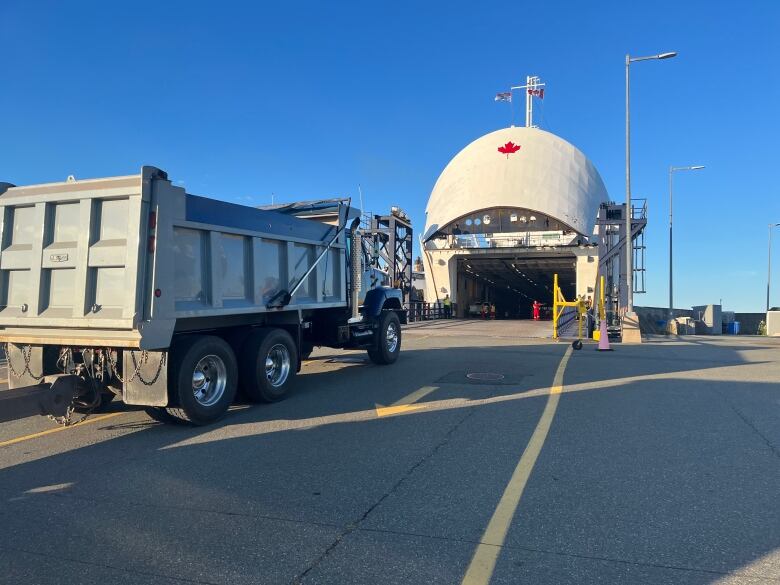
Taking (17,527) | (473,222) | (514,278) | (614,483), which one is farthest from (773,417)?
(514,278)

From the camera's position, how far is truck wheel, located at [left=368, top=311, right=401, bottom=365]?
11463 mm

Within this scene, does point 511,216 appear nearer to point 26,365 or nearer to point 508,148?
point 508,148

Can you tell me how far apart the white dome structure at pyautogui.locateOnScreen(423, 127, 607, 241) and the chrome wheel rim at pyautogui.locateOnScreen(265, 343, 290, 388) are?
123 feet

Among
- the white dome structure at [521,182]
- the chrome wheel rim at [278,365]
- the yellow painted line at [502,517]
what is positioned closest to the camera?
the yellow painted line at [502,517]

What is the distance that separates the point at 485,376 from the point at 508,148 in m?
40.5

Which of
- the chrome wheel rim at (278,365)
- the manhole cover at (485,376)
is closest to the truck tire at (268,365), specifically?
the chrome wheel rim at (278,365)

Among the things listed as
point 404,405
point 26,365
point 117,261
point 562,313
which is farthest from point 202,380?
point 562,313

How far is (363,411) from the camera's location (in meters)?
7.46

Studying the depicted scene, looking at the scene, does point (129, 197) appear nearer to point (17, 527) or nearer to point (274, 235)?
point (274, 235)

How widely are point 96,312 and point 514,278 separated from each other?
49526 millimetres

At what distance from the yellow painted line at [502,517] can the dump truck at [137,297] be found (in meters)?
3.71

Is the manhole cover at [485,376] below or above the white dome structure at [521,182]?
below

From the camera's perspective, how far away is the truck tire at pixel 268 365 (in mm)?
7672

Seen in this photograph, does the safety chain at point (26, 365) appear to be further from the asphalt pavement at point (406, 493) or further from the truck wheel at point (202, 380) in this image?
the truck wheel at point (202, 380)
